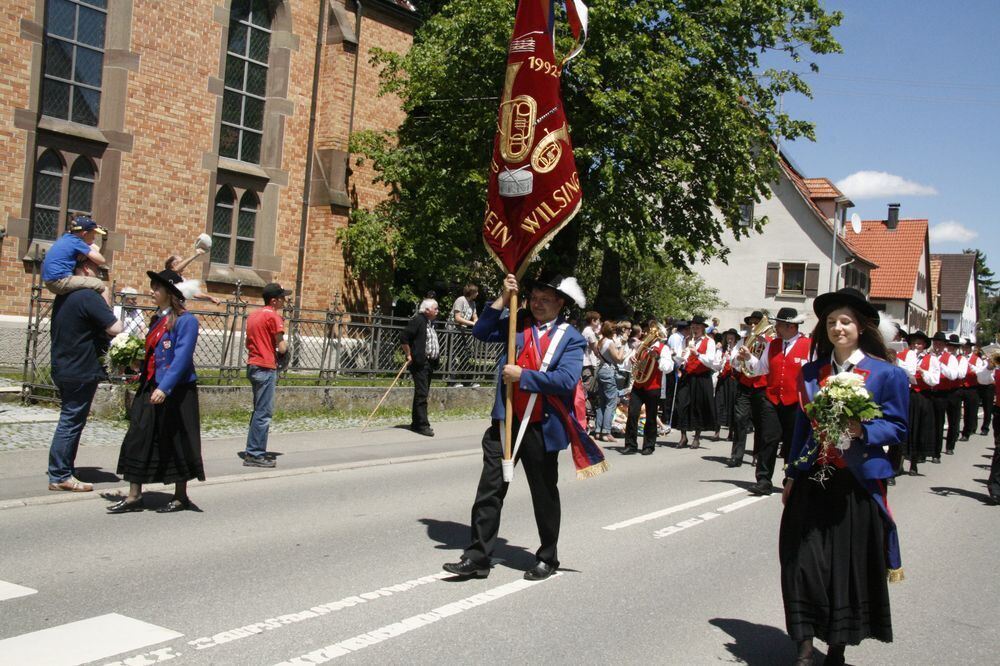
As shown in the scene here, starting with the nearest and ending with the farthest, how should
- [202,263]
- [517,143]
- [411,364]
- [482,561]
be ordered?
[482,561] < [517,143] < [411,364] < [202,263]

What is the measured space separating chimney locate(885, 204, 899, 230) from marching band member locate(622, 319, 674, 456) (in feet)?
171

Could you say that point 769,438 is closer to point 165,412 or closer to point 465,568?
point 465,568

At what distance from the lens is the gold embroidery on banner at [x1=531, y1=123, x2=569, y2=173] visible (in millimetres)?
7047

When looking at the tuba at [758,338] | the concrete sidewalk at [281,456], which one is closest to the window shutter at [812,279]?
the concrete sidewalk at [281,456]

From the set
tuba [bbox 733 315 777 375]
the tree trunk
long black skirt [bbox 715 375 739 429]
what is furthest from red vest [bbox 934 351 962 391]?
the tree trunk

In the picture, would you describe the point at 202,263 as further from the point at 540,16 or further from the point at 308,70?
the point at 540,16

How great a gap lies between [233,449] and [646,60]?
14.6m

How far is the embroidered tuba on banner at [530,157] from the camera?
23.0 ft

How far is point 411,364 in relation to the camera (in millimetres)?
14312

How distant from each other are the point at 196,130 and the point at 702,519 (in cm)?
1585

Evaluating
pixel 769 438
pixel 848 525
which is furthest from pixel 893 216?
pixel 848 525

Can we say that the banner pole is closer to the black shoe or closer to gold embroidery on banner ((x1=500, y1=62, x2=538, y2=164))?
the black shoe

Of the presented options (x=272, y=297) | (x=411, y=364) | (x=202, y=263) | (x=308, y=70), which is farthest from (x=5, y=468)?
(x=308, y=70)

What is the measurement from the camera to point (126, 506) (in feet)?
25.1
